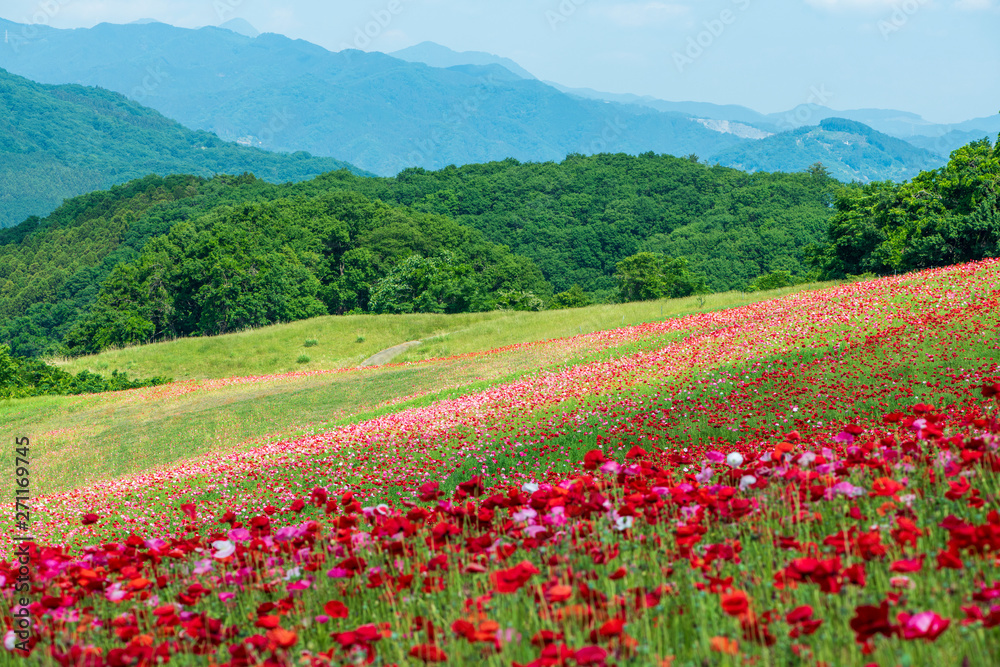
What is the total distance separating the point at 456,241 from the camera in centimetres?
9688

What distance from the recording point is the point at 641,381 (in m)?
16.4

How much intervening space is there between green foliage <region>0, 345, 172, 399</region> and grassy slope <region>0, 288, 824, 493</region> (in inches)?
112

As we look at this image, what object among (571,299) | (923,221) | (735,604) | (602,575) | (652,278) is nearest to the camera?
(735,604)

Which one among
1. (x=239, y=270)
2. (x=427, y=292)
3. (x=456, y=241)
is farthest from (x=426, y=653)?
(x=456, y=241)

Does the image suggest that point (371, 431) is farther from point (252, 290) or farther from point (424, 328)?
point (252, 290)

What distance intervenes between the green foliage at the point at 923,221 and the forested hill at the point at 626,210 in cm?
5271

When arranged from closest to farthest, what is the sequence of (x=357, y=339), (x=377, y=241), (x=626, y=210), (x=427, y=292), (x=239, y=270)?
(x=357, y=339) → (x=427, y=292) → (x=239, y=270) → (x=377, y=241) → (x=626, y=210)

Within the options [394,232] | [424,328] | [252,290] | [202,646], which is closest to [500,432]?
[202,646]

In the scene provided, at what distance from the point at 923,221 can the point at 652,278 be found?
48.6 meters

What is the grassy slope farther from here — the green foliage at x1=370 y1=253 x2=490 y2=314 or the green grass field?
the green foliage at x1=370 y1=253 x2=490 y2=314

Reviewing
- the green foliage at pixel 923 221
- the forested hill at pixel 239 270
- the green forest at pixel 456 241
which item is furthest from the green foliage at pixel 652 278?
the green foliage at pixel 923 221

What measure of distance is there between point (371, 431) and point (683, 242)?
111049mm

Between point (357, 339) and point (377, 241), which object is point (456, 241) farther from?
point (357, 339)

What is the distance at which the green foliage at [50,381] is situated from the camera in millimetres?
39781
